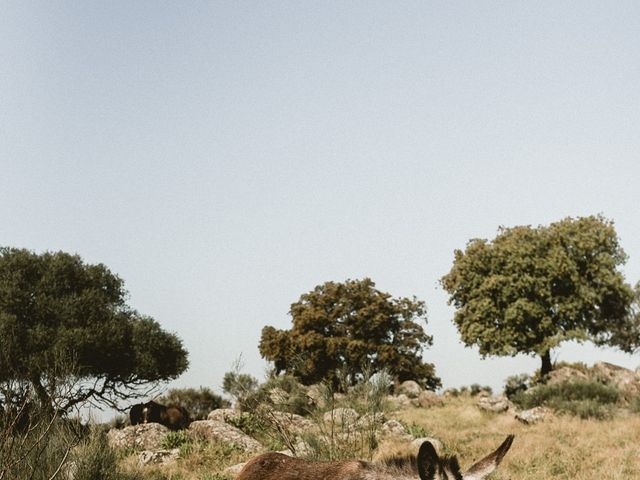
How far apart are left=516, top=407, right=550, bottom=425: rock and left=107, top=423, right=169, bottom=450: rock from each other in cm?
1260

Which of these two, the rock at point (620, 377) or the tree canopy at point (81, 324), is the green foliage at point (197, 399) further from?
the rock at point (620, 377)

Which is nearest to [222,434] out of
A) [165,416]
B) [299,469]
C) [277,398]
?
[277,398]

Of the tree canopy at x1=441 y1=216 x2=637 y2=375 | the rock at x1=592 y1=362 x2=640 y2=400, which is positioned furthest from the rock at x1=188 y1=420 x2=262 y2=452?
the tree canopy at x1=441 y1=216 x2=637 y2=375

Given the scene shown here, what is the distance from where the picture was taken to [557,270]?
97.2ft

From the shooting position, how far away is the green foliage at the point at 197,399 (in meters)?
30.3

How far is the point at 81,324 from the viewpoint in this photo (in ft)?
77.3

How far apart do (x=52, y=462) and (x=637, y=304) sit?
37902 millimetres

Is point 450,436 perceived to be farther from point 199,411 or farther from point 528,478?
point 199,411

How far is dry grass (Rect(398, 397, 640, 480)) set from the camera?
37.9ft

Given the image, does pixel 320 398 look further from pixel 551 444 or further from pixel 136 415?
pixel 136 415

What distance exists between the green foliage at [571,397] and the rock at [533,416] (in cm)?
84

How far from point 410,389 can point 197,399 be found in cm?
1316

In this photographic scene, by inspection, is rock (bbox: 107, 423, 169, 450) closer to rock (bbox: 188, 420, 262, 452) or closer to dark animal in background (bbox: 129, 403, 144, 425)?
rock (bbox: 188, 420, 262, 452)

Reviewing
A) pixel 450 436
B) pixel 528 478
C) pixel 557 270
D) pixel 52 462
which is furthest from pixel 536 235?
pixel 52 462
